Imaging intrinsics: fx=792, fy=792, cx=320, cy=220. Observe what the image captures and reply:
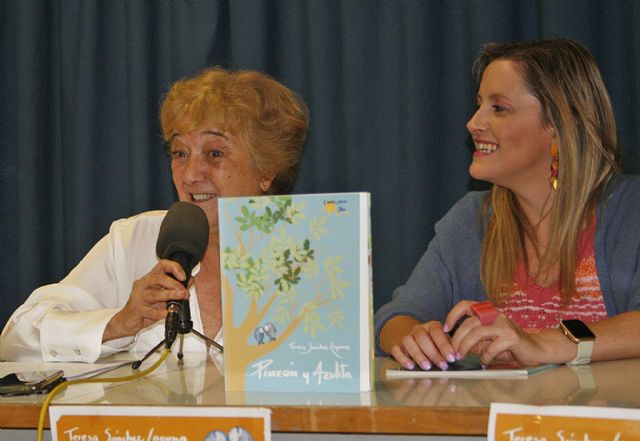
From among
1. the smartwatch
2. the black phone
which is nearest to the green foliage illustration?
the black phone

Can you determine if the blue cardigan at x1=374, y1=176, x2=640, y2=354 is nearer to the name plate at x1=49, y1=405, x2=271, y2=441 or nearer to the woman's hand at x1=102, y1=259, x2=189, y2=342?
the woman's hand at x1=102, y1=259, x2=189, y2=342

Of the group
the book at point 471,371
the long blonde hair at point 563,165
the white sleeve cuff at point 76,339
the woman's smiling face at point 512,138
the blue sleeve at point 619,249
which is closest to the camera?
the book at point 471,371

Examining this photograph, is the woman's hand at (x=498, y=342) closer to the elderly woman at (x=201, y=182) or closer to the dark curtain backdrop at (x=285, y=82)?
the elderly woman at (x=201, y=182)

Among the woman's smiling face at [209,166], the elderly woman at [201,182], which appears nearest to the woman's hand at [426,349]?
the elderly woman at [201,182]

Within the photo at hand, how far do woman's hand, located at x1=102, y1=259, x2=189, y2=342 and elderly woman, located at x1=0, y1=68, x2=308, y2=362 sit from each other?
0.07 meters

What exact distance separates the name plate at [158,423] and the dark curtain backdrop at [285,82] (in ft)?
4.93

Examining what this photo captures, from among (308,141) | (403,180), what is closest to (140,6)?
(308,141)

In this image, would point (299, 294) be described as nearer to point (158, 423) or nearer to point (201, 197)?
point (158, 423)

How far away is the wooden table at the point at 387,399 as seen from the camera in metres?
0.94

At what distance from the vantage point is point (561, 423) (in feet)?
2.96

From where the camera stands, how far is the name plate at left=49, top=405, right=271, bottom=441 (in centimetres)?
97

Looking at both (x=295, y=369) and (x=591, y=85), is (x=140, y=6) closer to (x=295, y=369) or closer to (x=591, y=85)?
(x=591, y=85)

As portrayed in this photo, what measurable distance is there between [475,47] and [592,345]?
1.29 metres

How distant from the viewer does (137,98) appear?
261 cm
